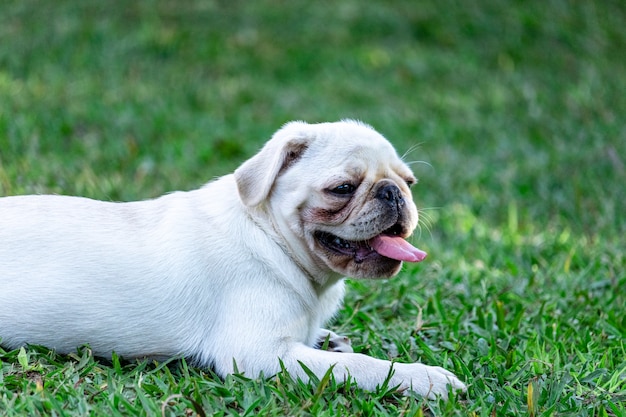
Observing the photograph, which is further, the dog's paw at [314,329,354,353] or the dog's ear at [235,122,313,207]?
the dog's paw at [314,329,354,353]

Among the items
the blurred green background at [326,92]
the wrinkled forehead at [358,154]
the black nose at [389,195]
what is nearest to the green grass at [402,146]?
the blurred green background at [326,92]

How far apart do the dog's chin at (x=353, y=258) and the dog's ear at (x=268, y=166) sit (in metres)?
0.30

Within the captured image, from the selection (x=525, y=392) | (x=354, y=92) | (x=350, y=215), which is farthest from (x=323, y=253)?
(x=354, y=92)

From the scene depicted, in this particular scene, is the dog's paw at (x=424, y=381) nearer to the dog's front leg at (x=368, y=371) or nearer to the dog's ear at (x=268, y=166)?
the dog's front leg at (x=368, y=371)

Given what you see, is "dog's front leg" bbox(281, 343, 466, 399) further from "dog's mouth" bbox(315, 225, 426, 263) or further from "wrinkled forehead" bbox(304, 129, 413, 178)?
"wrinkled forehead" bbox(304, 129, 413, 178)

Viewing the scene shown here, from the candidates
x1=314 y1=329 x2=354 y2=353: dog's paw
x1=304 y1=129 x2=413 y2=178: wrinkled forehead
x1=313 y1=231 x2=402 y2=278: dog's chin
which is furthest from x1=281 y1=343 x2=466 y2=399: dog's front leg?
x1=304 y1=129 x2=413 y2=178: wrinkled forehead

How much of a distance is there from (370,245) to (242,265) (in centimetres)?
54

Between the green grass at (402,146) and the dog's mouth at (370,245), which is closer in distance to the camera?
the green grass at (402,146)

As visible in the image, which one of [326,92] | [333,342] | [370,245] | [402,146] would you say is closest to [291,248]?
[370,245]

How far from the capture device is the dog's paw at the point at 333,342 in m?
4.10

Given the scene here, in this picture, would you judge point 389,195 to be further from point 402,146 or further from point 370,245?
point 402,146

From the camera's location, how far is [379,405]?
3.45m

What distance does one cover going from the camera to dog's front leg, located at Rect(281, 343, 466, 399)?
11.7 ft

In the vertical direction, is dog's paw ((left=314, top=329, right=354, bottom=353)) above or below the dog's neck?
below
